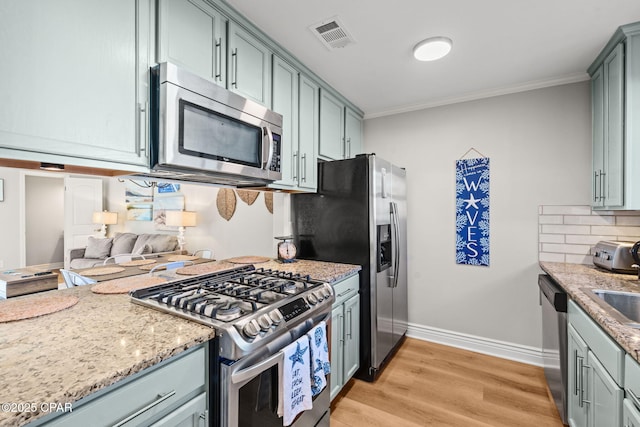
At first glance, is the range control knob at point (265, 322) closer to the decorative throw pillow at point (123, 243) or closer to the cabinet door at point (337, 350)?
the cabinet door at point (337, 350)

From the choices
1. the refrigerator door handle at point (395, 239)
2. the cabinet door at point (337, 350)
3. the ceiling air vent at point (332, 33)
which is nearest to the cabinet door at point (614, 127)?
the refrigerator door handle at point (395, 239)

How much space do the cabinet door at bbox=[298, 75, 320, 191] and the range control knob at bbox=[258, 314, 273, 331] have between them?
1.24 m

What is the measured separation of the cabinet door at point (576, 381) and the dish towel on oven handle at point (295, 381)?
1356 millimetres

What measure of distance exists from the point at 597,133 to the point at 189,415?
3103 mm

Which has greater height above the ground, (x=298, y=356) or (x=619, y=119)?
(x=619, y=119)

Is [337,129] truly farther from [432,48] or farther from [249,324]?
[249,324]

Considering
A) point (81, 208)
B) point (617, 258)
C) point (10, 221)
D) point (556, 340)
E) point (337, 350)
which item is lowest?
point (337, 350)

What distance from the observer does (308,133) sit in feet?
7.68

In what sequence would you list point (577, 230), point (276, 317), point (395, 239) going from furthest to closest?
1. point (395, 239)
2. point (577, 230)
3. point (276, 317)

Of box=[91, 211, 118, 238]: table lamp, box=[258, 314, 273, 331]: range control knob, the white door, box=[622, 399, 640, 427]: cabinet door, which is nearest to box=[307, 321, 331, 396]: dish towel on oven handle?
box=[258, 314, 273, 331]: range control knob

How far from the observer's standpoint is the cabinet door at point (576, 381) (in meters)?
1.47

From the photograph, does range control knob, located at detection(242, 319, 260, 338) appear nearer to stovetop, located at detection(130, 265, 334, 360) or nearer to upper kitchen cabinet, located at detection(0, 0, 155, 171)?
stovetop, located at detection(130, 265, 334, 360)

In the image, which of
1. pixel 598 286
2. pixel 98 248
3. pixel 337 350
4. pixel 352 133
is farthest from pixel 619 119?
pixel 98 248

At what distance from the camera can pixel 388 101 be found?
300 cm
